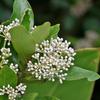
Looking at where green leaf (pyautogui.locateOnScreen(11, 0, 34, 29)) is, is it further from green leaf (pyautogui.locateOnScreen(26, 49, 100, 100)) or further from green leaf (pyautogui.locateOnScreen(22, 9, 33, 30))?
green leaf (pyautogui.locateOnScreen(26, 49, 100, 100))

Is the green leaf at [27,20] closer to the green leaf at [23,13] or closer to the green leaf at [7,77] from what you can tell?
the green leaf at [23,13]

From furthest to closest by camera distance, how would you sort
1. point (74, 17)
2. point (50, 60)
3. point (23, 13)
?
A: point (74, 17)
point (23, 13)
point (50, 60)

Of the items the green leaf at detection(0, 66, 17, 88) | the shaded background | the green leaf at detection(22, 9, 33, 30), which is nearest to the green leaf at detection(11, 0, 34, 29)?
the green leaf at detection(22, 9, 33, 30)

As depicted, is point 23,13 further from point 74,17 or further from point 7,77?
point 74,17

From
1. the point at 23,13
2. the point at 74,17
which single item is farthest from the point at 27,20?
the point at 74,17

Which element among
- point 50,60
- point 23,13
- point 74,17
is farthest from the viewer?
point 74,17

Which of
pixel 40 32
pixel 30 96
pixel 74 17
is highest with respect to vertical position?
pixel 74 17

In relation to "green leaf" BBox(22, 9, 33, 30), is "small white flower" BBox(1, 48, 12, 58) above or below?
below
